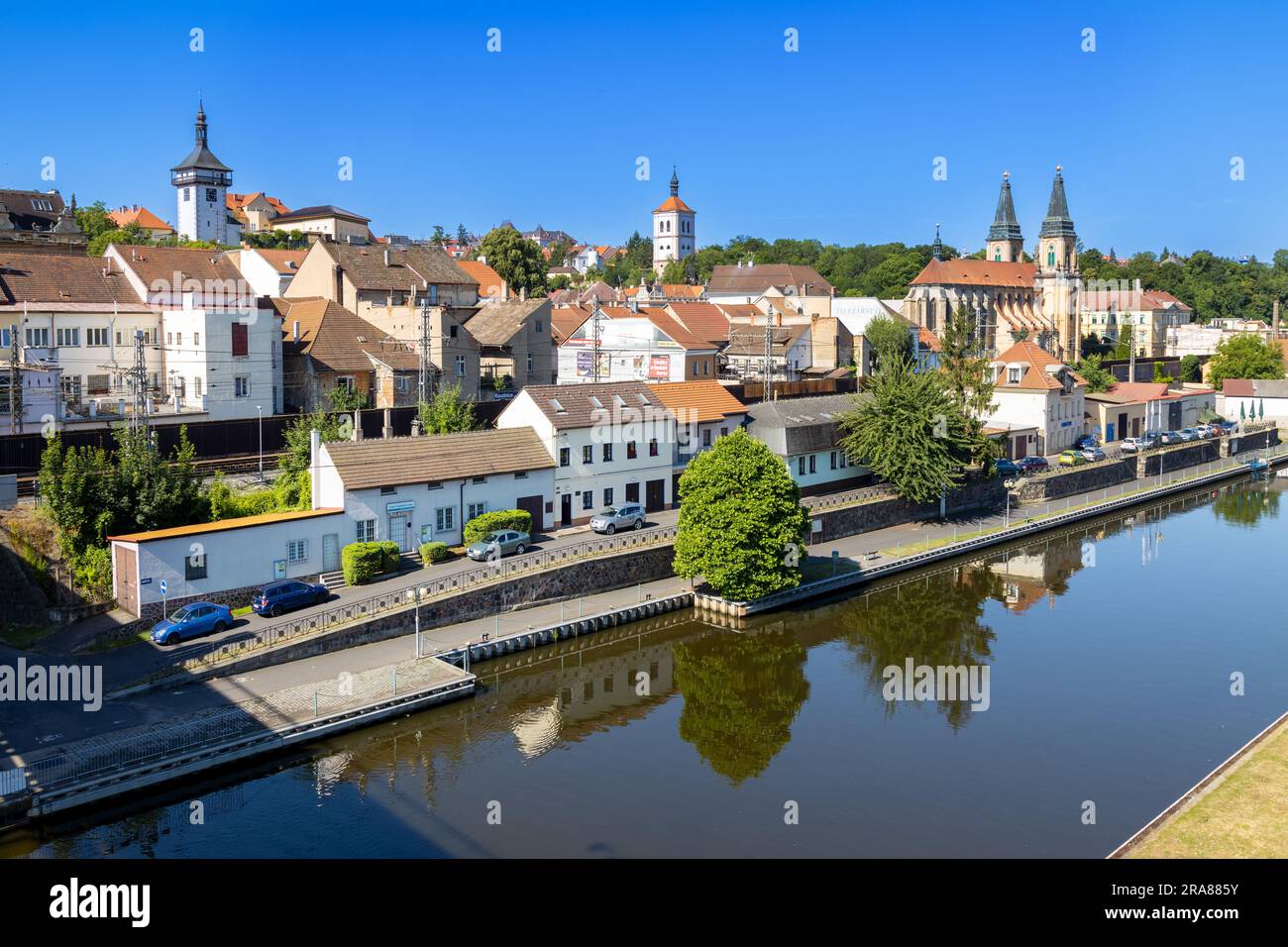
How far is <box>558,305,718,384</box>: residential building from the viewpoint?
62.8m

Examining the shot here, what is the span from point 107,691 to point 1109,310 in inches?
5394

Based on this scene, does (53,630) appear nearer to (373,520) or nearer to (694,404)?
(373,520)

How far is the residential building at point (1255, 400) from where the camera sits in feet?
278

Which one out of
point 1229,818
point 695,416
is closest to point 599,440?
point 695,416

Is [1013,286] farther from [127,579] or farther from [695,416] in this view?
[127,579]

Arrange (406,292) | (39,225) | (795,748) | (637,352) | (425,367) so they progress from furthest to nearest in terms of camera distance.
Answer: (39,225)
(637,352)
(406,292)
(425,367)
(795,748)

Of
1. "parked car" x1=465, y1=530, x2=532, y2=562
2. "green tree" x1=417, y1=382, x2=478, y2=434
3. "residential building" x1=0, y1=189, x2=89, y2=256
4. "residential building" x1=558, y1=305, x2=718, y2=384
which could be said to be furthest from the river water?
"residential building" x1=0, y1=189, x2=89, y2=256

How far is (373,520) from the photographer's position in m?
35.6

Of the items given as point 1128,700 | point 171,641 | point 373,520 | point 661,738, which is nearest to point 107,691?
point 171,641

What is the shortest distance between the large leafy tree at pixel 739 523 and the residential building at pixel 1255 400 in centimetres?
6321

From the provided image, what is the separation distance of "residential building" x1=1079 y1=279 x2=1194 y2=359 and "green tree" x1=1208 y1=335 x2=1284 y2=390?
3836 cm

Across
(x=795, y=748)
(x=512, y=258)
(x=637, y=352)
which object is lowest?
(x=795, y=748)

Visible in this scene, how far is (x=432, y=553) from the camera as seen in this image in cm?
3597

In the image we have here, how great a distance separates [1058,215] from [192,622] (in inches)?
5012
